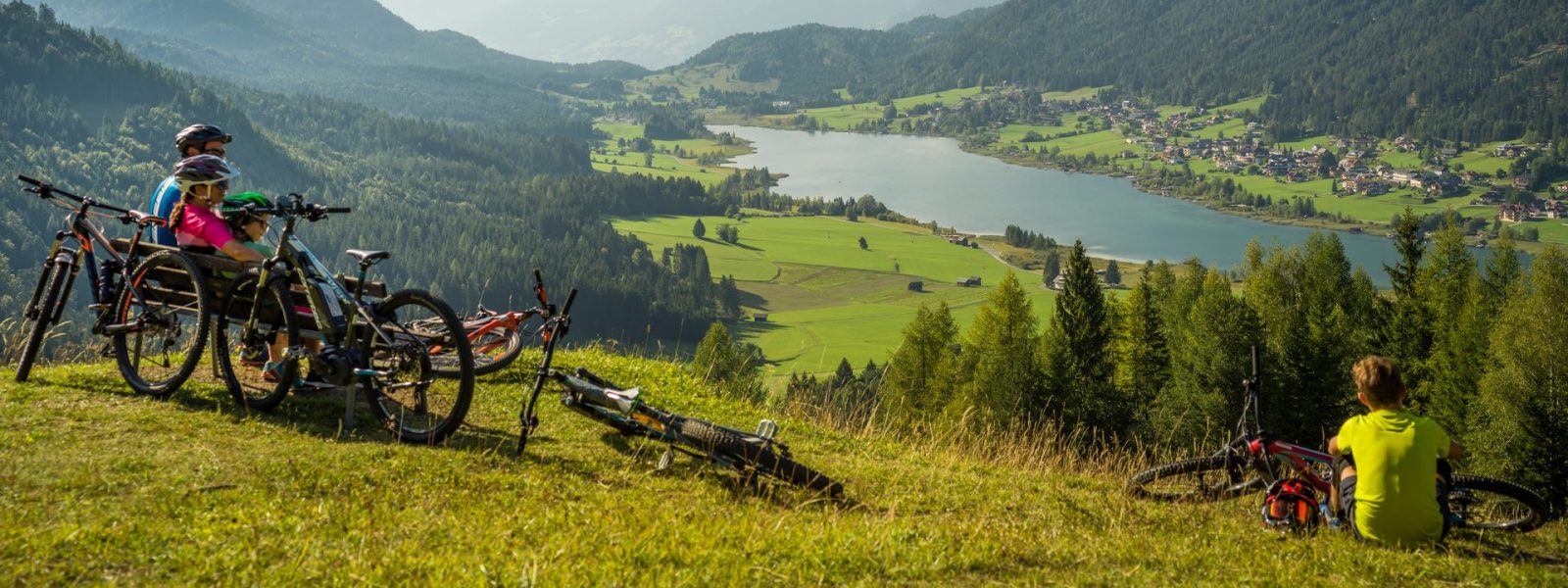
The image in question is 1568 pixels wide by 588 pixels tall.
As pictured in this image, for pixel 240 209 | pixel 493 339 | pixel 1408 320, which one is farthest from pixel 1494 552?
pixel 1408 320

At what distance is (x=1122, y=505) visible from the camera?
7566mm

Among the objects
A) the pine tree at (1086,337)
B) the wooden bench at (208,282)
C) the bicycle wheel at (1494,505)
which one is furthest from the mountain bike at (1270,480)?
the pine tree at (1086,337)

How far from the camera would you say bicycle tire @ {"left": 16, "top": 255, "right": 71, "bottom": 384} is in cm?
823

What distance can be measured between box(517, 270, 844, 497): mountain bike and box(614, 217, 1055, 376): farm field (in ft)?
187

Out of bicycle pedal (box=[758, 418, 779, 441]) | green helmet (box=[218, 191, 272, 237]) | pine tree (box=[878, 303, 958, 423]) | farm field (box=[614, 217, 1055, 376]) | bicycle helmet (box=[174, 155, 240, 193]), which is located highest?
bicycle helmet (box=[174, 155, 240, 193])

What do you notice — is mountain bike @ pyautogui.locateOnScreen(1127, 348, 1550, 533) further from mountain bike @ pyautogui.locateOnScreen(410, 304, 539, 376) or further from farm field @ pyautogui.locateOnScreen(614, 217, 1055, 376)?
farm field @ pyautogui.locateOnScreen(614, 217, 1055, 376)

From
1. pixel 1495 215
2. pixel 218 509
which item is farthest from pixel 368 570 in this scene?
pixel 1495 215

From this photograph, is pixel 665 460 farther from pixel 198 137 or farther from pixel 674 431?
pixel 198 137

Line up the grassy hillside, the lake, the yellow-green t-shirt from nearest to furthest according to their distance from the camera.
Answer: the grassy hillside < the yellow-green t-shirt < the lake

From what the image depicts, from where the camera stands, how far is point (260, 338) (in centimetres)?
791

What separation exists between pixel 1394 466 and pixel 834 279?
339 feet

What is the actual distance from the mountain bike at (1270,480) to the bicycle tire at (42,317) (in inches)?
359

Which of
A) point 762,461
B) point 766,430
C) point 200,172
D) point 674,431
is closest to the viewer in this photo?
point 762,461

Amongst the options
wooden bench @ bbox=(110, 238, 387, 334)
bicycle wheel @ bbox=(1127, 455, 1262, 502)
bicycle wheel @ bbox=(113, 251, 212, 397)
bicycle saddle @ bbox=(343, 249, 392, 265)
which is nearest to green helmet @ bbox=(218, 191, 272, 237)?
wooden bench @ bbox=(110, 238, 387, 334)
